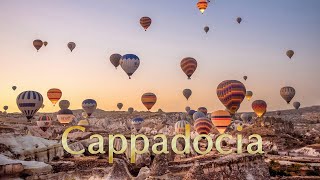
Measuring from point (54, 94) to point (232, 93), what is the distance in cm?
4744

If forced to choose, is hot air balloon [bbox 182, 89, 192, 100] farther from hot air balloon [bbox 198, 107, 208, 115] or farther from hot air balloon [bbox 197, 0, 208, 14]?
hot air balloon [bbox 197, 0, 208, 14]

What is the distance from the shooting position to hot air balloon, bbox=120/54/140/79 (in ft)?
203

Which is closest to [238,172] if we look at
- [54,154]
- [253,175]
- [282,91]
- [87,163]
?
[253,175]

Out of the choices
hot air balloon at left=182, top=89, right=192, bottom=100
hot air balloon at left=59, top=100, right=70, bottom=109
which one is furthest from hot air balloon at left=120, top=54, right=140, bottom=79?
hot air balloon at left=59, top=100, right=70, bottom=109

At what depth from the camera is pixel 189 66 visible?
6388cm

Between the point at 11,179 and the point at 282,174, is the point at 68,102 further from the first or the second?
the point at 11,179

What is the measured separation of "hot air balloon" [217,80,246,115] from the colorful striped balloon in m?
24.1

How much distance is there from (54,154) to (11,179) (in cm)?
2780

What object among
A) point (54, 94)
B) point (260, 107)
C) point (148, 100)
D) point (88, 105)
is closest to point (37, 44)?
point (54, 94)

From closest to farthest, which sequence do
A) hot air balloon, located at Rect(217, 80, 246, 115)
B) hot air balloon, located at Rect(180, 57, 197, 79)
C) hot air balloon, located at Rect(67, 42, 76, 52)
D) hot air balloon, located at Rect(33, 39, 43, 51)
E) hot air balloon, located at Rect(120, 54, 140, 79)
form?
1. hot air balloon, located at Rect(217, 80, 246, 115)
2. hot air balloon, located at Rect(120, 54, 140, 79)
3. hot air balloon, located at Rect(180, 57, 197, 79)
4. hot air balloon, located at Rect(33, 39, 43, 51)
5. hot air balloon, located at Rect(67, 42, 76, 52)

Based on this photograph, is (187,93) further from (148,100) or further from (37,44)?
(37,44)

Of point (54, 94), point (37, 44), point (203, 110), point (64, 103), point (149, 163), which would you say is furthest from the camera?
point (64, 103)

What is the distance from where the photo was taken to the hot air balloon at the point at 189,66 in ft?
209

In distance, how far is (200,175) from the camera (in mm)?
28328
